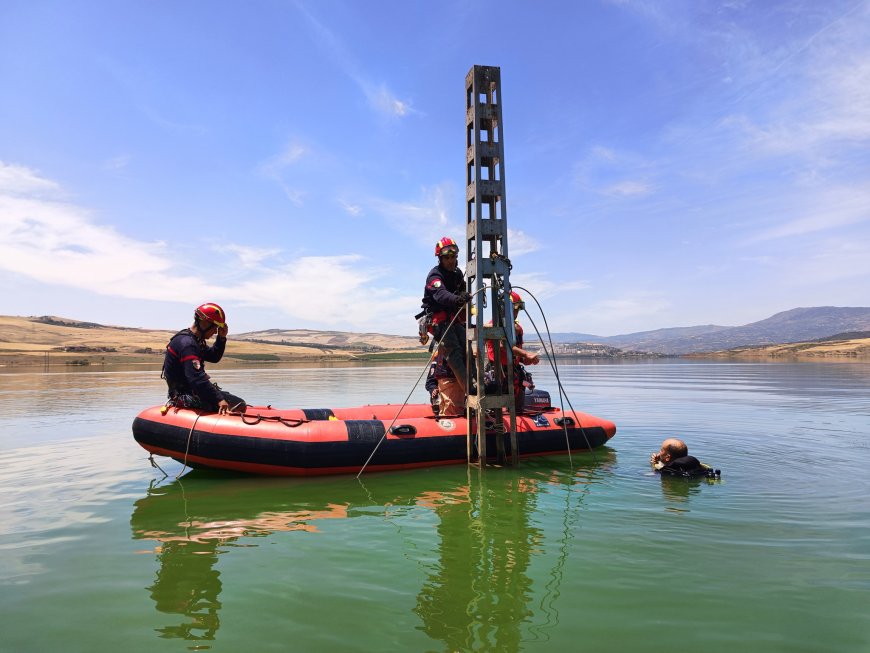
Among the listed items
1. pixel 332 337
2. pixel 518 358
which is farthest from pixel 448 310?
pixel 332 337

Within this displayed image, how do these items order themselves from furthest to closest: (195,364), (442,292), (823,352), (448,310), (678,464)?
(823,352), (448,310), (442,292), (195,364), (678,464)

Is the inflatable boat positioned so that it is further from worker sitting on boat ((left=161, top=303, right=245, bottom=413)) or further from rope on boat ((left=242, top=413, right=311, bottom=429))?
worker sitting on boat ((left=161, top=303, right=245, bottom=413))

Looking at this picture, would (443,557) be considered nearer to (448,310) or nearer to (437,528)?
(437,528)

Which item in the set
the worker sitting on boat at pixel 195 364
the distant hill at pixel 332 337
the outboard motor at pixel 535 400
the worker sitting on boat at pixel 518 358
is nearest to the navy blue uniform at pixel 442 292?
the worker sitting on boat at pixel 518 358

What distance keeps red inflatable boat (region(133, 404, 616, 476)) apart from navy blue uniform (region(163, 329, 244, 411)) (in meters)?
0.27

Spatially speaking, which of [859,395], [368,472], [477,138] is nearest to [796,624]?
[368,472]

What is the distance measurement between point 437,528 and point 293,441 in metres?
3.31

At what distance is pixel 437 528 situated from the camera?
5.73 meters

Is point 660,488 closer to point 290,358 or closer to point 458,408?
point 458,408

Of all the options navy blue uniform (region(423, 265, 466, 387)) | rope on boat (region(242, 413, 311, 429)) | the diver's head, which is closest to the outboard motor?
navy blue uniform (region(423, 265, 466, 387))

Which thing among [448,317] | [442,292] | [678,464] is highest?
[442,292]

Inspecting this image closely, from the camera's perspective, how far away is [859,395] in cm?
2003

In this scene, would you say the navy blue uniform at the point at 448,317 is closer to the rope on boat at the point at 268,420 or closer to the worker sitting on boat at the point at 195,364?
the rope on boat at the point at 268,420

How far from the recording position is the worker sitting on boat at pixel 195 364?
27.0 feet
